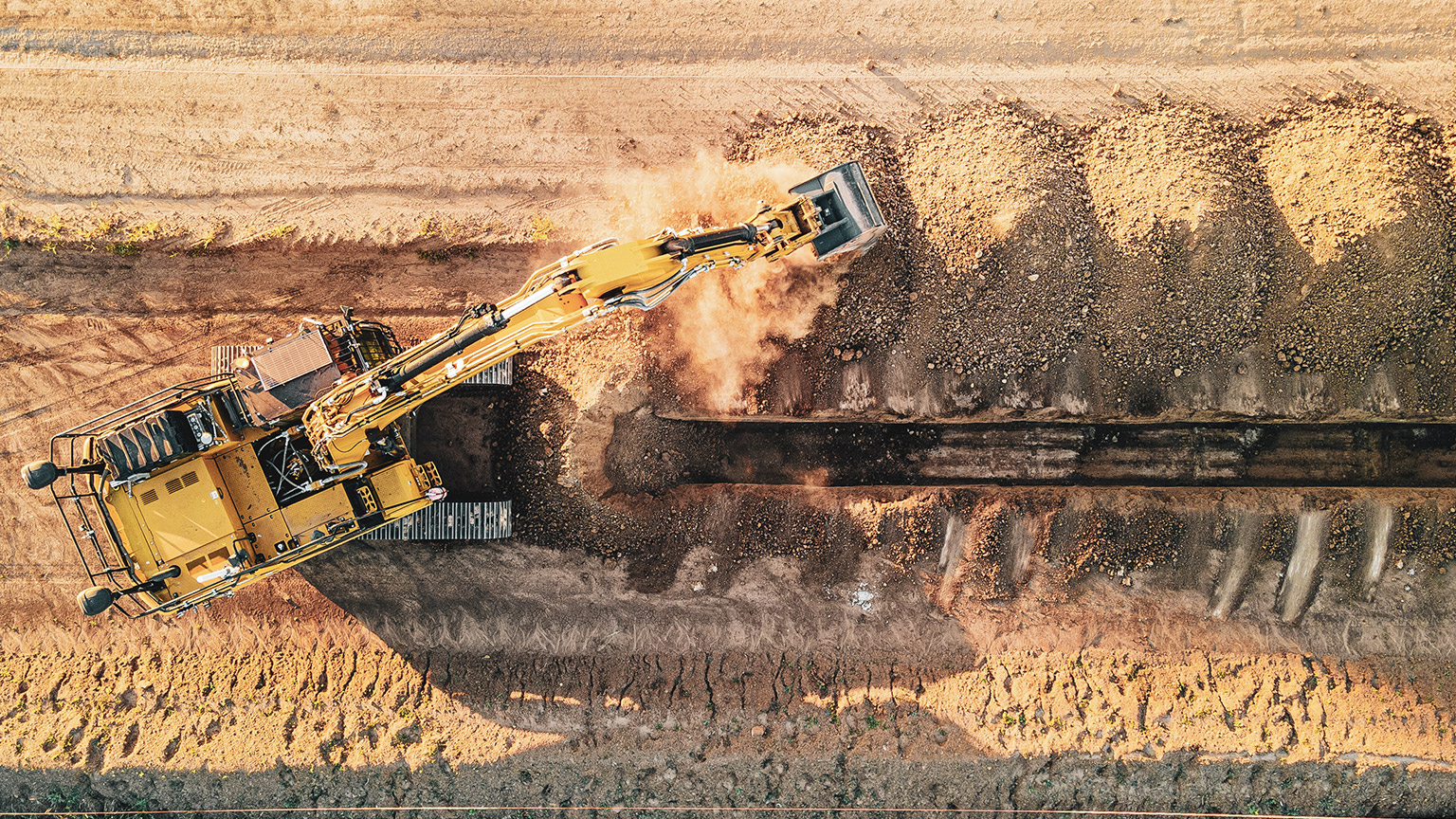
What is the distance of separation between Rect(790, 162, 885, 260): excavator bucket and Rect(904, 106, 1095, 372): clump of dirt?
1.62m

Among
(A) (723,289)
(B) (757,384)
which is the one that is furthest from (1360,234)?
(A) (723,289)

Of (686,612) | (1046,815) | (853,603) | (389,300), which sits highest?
(389,300)

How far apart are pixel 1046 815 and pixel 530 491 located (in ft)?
36.6

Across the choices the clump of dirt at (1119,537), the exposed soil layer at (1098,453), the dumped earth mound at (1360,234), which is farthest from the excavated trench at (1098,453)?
the dumped earth mound at (1360,234)

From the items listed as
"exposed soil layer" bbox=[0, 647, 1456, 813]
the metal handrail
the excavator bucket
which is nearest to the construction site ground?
"exposed soil layer" bbox=[0, 647, 1456, 813]

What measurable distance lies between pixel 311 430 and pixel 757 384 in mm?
7447

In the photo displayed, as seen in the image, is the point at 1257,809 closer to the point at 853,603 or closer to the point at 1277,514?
the point at 1277,514

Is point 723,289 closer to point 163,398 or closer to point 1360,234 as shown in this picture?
point 163,398

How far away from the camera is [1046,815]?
15469mm

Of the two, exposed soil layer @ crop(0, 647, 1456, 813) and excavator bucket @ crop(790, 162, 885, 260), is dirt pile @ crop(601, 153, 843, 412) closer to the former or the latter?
excavator bucket @ crop(790, 162, 885, 260)

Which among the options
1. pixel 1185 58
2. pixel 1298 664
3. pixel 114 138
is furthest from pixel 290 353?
pixel 1298 664

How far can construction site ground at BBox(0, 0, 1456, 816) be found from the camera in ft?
50.0

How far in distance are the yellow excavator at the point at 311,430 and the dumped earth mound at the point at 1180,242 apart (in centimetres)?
494

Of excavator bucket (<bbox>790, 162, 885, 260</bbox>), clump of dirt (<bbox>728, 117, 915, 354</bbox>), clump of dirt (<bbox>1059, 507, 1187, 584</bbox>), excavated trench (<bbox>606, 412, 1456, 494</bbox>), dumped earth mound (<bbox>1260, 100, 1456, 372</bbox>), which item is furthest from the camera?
excavated trench (<bbox>606, 412, 1456, 494</bbox>)
